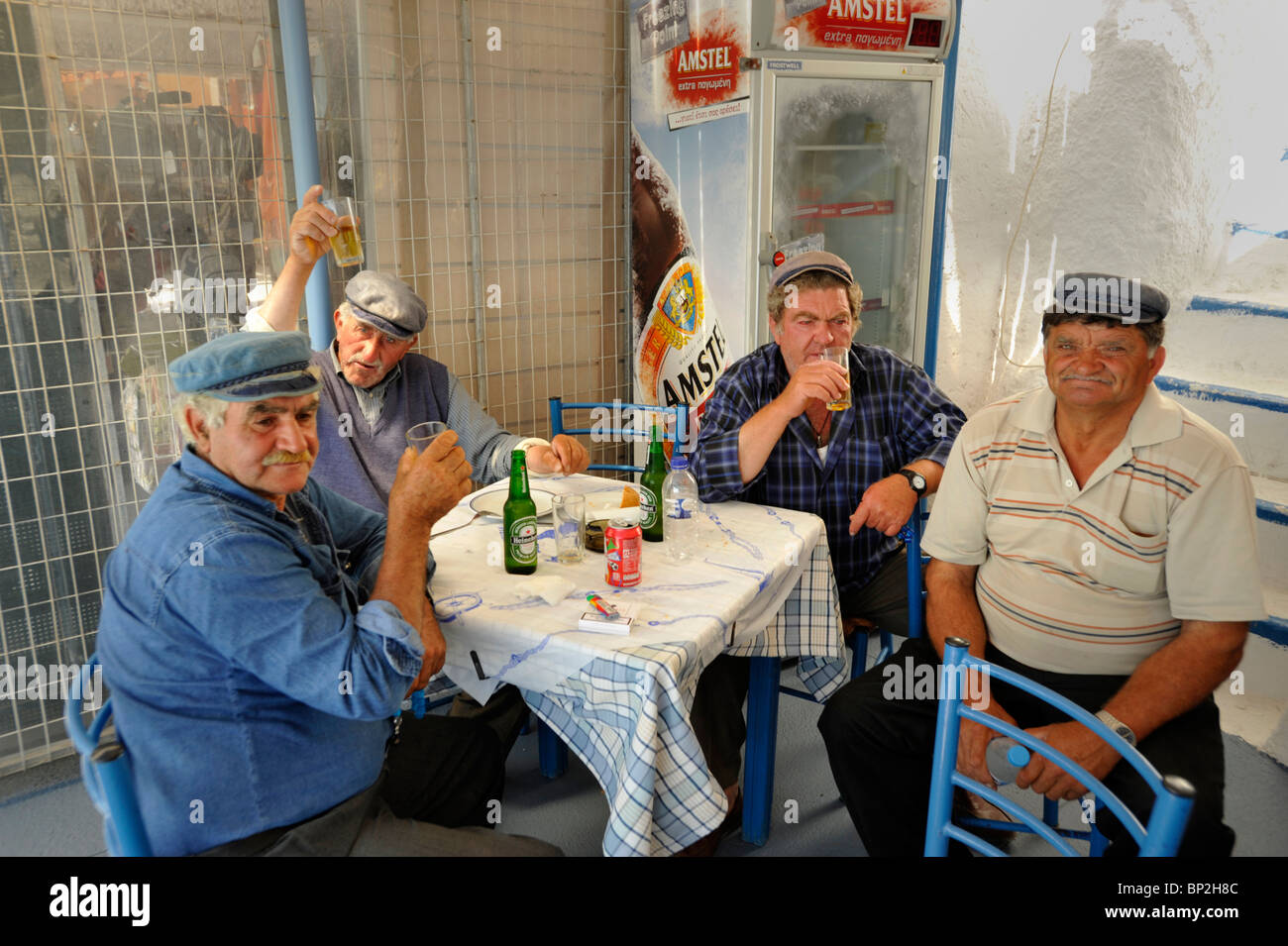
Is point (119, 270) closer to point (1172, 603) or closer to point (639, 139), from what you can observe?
point (639, 139)

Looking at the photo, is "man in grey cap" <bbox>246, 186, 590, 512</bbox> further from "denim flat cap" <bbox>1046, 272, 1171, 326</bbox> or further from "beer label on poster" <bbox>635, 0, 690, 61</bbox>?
"beer label on poster" <bbox>635, 0, 690, 61</bbox>

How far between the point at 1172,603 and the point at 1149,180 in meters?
2.56

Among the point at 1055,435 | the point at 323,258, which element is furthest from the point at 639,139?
the point at 1055,435

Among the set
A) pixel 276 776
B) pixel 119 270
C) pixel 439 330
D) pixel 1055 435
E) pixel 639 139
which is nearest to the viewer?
pixel 276 776

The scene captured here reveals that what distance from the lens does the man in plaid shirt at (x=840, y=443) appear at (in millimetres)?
2443

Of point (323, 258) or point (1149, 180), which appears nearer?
point (323, 258)

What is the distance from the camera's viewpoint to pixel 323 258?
3139mm

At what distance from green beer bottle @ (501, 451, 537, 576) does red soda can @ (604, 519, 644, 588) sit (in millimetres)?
178

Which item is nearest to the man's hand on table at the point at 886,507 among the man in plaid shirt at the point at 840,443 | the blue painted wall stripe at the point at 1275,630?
the man in plaid shirt at the point at 840,443

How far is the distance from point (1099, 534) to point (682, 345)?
216cm

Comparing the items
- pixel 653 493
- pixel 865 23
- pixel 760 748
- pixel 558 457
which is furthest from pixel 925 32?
pixel 760 748

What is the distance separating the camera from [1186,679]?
1.81 metres

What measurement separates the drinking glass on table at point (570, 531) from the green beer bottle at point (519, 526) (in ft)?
0.28
